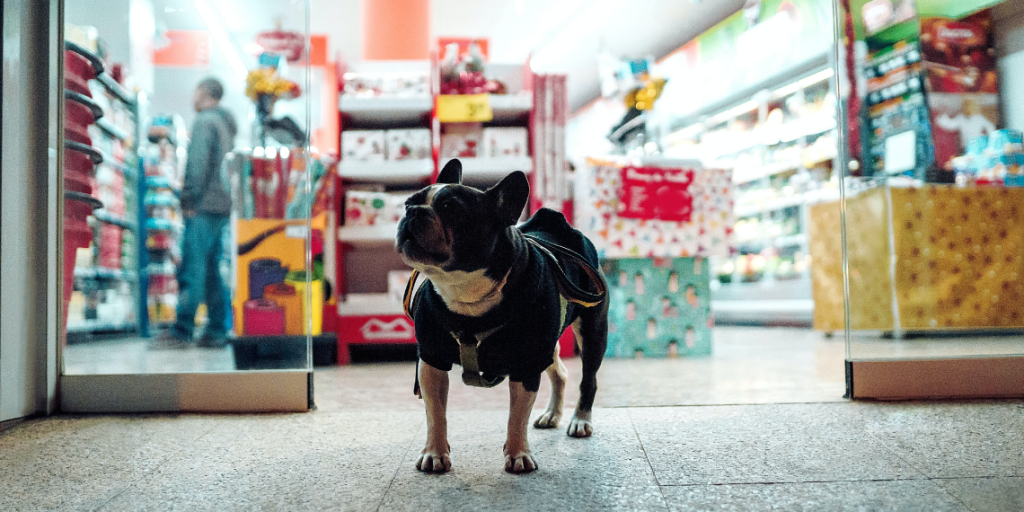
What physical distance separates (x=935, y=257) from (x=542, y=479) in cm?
368

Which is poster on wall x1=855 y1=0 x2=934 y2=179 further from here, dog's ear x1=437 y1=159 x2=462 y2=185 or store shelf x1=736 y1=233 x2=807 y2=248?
store shelf x1=736 y1=233 x2=807 y2=248

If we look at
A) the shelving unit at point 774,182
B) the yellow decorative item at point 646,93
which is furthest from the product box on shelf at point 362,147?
the shelving unit at point 774,182

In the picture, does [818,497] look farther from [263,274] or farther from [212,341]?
[212,341]

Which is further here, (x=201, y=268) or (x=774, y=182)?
(x=774, y=182)

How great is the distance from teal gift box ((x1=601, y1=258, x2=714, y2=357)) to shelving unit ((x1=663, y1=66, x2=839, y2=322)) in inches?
111

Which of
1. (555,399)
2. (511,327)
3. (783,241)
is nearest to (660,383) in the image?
(555,399)

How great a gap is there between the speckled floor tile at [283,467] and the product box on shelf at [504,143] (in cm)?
222

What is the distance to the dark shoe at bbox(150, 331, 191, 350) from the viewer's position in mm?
3796

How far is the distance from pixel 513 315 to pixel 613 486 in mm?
405

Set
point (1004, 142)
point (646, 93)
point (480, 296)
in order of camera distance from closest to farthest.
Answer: point (480, 296)
point (1004, 142)
point (646, 93)

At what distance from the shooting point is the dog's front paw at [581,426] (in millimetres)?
1721

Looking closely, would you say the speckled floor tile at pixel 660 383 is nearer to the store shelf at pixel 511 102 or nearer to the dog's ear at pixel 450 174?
the dog's ear at pixel 450 174

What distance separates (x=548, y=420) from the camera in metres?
1.86

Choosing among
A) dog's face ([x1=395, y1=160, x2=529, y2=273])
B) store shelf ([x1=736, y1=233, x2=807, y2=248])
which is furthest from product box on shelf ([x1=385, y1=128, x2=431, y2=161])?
store shelf ([x1=736, y1=233, x2=807, y2=248])
